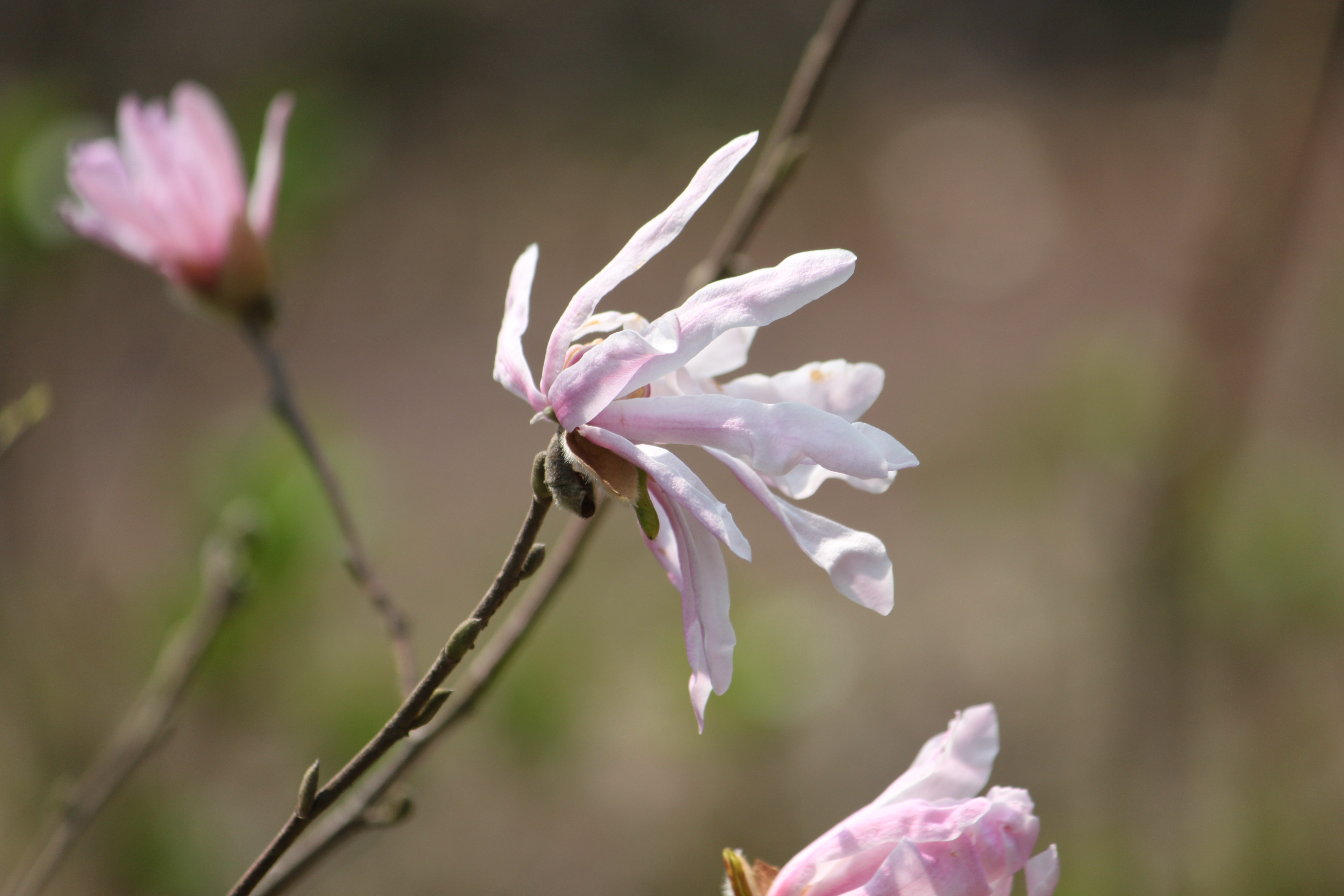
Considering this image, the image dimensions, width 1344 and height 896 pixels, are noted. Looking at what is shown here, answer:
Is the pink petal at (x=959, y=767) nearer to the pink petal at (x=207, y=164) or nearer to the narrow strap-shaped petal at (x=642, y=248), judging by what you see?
the narrow strap-shaped petal at (x=642, y=248)

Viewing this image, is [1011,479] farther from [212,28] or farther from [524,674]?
[212,28]

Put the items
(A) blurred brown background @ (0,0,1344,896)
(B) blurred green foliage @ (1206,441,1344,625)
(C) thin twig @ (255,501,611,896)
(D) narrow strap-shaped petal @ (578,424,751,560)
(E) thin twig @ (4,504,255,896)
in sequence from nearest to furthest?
(D) narrow strap-shaped petal @ (578,424,751,560), (C) thin twig @ (255,501,611,896), (E) thin twig @ (4,504,255,896), (A) blurred brown background @ (0,0,1344,896), (B) blurred green foliage @ (1206,441,1344,625)

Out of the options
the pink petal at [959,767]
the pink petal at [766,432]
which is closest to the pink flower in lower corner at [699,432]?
the pink petal at [766,432]

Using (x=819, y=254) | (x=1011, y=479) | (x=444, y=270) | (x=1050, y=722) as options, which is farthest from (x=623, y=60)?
(x=819, y=254)

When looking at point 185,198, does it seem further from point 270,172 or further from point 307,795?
point 307,795

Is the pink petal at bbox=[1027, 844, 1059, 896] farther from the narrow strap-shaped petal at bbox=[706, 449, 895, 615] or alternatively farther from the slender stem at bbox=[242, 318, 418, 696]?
the slender stem at bbox=[242, 318, 418, 696]

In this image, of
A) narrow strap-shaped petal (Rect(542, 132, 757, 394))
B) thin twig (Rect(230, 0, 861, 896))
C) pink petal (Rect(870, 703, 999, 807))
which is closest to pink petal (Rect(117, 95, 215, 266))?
thin twig (Rect(230, 0, 861, 896))
